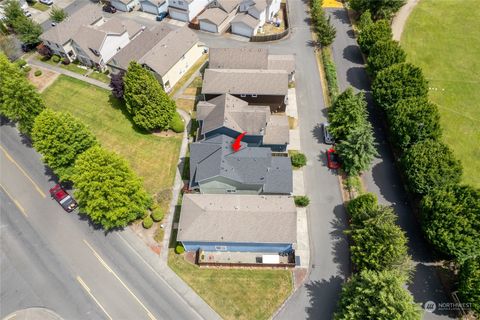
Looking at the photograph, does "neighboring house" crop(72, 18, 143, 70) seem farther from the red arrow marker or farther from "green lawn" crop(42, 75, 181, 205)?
the red arrow marker

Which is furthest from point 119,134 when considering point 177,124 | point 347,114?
point 347,114

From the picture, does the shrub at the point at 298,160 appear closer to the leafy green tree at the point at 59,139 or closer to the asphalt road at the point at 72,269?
the asphalt road at the point at 72,269

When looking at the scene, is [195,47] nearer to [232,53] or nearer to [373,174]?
[232,53]

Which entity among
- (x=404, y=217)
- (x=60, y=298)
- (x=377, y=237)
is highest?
(x=377, y=237)

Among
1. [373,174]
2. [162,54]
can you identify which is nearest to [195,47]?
[162,54]

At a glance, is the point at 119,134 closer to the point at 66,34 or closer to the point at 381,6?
the point at 66,34
